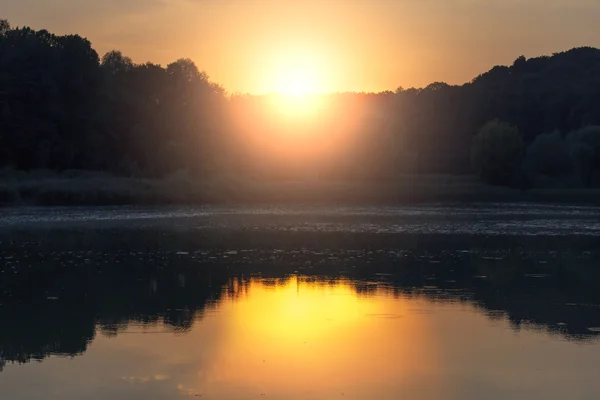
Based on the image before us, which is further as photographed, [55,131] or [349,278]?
[55,131]

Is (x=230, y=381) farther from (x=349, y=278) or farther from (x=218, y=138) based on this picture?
(x=218, y=138)

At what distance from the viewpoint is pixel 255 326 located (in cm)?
1644

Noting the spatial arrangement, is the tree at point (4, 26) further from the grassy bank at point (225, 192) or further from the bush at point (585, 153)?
the bush at point (585, 153)

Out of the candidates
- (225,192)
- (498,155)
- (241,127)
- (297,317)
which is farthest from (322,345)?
(241,127)

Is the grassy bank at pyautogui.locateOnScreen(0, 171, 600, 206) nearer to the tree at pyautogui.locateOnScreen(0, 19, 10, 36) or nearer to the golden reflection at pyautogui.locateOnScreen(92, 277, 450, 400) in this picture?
the tree at pyautogui.locateOnScreen(0, 19, 10, 36)

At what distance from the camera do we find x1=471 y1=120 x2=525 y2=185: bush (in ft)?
299

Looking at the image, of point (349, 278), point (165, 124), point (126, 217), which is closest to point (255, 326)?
point (349, 278)

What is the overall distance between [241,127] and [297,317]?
93.4 metres

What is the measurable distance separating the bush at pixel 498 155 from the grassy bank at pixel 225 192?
68.1 inches

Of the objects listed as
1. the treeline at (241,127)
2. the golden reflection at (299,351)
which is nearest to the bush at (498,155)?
the treeline at (241,127)

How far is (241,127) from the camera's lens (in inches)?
4323

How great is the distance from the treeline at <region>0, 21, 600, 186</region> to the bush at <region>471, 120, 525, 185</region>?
16cm

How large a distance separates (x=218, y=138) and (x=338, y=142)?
2002 cm

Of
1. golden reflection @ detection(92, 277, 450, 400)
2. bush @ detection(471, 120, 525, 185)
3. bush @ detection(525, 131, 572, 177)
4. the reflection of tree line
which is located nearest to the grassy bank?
bush @ detection(471, 120, 525, 185)
